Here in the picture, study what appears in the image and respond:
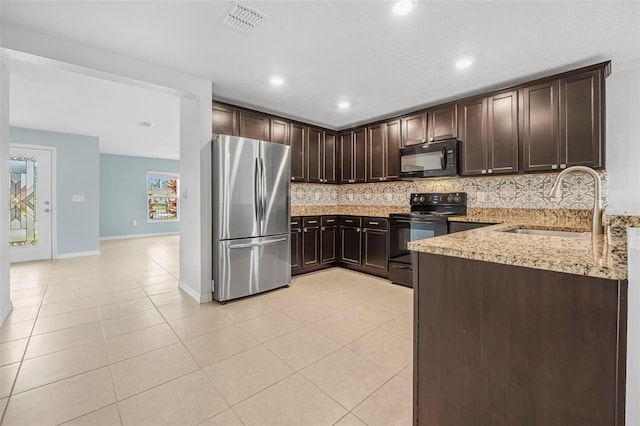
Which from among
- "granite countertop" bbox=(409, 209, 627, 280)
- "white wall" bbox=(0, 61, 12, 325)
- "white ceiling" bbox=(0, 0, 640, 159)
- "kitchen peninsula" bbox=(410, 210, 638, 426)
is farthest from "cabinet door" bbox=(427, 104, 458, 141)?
"white wall" bbox=(0, 61, 12, 325)

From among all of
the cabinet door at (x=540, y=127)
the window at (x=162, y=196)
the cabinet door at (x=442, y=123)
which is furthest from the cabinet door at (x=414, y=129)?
the window at (x=162, y=196)

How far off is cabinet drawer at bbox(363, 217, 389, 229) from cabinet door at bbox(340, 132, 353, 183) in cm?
85

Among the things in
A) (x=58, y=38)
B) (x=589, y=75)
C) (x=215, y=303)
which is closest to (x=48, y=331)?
(x=215, y=303)

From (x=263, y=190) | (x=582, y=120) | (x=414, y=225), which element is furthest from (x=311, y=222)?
(x=582, y=120)

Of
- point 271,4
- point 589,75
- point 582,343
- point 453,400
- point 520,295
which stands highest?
point 271,4

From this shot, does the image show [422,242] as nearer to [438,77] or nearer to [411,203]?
[438,77]

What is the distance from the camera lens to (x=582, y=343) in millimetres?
884

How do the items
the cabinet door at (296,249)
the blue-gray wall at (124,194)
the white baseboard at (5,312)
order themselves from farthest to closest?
the blue-gray wall at (124,194)
the cabinet door at (296,249)
the white baseboard at (5,312)

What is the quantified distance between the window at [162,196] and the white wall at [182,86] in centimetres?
622

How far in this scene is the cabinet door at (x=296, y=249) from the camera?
423 centimetres

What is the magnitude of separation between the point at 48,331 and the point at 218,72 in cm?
286

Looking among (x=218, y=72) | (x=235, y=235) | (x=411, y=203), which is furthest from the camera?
(x=411, y=203)

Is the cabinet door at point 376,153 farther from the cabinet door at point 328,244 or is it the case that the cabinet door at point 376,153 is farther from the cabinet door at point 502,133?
the cabinet door at point 502,133

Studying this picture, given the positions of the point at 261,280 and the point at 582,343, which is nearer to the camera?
the point at 582,343
